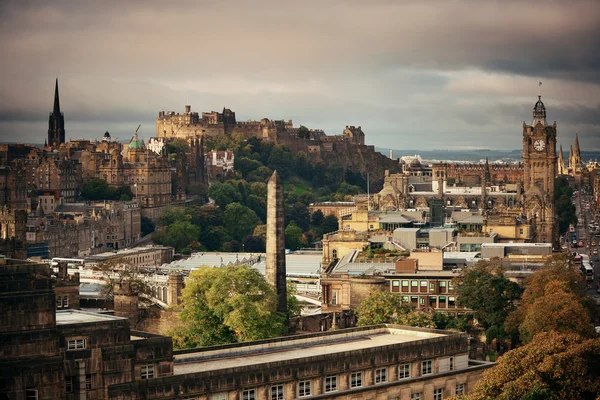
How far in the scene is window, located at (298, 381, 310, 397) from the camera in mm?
48438

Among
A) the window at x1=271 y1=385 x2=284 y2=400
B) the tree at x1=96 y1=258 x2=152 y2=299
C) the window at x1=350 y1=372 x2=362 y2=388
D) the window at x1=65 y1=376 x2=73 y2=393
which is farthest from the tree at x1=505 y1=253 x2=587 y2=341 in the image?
the window at x1=65 y1=376 x2=73 y2=393

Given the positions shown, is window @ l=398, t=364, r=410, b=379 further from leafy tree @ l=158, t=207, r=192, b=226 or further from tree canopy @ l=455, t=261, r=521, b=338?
leafy tree @ l=158, t=207, r=192, b=226

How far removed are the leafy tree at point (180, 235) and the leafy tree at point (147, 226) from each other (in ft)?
24.9

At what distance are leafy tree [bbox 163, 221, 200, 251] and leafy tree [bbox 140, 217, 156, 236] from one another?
7.59 m

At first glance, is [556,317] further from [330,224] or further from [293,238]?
[330,224]

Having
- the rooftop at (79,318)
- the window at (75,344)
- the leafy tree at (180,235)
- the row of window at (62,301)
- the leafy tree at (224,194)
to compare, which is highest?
the leafy tree at (224,194)

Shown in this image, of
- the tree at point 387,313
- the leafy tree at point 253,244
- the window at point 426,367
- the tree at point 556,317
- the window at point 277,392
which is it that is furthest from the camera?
the leafy tree at point 253,244

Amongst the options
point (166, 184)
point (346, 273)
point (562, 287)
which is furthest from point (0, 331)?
point (166, 184)

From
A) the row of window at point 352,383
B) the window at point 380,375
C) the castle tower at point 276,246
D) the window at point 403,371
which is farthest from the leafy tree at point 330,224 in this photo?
the window at point 380,375

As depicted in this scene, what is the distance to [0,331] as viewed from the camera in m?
40.8

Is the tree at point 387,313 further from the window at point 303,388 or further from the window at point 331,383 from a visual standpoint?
the window at point 303,388

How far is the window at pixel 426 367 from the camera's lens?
52594 mm

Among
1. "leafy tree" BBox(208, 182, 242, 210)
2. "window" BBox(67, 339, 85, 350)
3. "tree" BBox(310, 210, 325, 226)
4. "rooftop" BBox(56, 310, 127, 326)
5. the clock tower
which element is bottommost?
"window" BBox(67, 339, 85, 350)

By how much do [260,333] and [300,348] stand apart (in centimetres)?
1166
